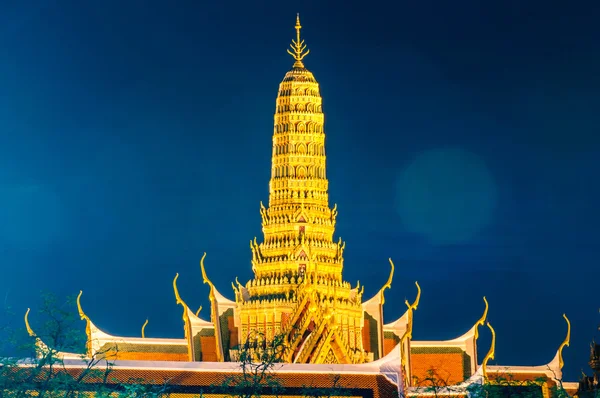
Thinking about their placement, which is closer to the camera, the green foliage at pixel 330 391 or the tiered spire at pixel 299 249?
the green foliage at pixel 330 391

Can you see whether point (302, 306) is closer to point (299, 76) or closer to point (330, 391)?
point (299, 76)

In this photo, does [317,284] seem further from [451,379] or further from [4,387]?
[4,387]

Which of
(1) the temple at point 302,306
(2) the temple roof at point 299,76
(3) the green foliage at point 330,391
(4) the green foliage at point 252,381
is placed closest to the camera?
(4) the green foliage at point 252,381

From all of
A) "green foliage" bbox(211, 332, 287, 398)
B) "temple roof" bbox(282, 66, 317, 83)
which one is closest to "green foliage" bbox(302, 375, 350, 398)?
"green foliage" bbox(211, 332, 287, 398)

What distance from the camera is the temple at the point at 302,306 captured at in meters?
46.1

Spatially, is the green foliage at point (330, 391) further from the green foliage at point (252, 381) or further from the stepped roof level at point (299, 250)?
the stepped roof level at point (299, 250)

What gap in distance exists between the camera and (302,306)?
151 feet

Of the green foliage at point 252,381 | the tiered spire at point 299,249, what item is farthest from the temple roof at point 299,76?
the green foliage at point 252,381

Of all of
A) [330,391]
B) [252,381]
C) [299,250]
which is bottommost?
[330,391]

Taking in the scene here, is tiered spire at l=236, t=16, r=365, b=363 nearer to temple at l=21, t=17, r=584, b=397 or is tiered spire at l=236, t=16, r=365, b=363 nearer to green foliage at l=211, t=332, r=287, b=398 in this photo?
temple at l=21, t=17, r=584, b=397

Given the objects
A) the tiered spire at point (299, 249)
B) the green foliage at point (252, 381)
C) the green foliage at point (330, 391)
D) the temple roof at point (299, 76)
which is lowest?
the green foliage at point (330, 391)

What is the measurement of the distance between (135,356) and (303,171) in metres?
7.24

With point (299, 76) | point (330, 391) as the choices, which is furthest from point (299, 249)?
point (330, 391)

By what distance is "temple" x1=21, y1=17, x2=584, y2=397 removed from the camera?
46.1m
